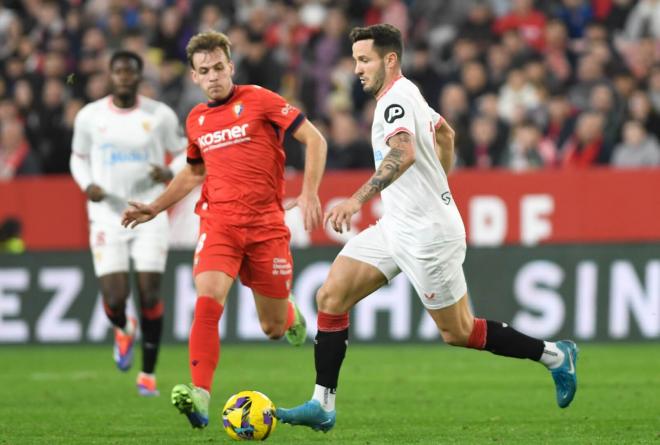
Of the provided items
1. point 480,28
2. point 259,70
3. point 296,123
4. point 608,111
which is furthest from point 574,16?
point 296,123

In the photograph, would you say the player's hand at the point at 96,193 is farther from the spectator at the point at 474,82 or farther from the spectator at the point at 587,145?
the spectator at the point at 474,82

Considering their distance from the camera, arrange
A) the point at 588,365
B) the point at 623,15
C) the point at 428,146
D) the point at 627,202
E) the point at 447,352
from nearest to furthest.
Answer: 1. the point at 428,146
2. the point at 588,365
3. the point at 447,352
4. the point at 627,202
5. the point at 623,15

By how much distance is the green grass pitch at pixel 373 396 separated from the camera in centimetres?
893

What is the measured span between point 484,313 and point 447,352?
792mm

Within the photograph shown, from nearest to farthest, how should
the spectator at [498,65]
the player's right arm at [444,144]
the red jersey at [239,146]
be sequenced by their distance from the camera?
the player's right arm at [444,144]
the red jersey at [239,146]
the spectator at [498,65]

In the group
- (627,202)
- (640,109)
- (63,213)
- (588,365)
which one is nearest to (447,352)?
(588,365)

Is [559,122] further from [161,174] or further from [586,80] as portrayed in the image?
[161,174]

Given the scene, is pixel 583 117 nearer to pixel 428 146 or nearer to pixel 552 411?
pixel 552 411

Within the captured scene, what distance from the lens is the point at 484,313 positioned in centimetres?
1595

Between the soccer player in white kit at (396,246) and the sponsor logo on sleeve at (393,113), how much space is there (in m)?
0.02

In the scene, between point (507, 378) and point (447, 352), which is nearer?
point (507, 378)

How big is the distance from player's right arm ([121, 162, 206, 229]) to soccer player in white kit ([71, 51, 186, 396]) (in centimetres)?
215

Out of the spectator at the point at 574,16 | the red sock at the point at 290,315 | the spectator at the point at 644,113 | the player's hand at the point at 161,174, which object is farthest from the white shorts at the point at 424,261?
the spectator at the point at 574,16

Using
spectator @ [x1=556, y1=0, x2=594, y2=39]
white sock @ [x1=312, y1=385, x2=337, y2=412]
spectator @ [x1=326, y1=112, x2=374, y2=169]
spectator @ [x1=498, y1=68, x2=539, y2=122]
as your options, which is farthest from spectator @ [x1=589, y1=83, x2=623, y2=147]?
white sock @ [x1=312, y1=385, x2=337, y2=412]
